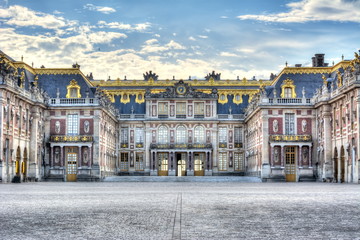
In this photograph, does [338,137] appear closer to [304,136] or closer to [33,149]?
[304,136]

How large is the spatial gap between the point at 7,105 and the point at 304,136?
91.6ft

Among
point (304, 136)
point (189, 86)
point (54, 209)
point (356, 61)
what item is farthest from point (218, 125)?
point (54, 209)

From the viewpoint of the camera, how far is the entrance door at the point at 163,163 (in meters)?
71.8

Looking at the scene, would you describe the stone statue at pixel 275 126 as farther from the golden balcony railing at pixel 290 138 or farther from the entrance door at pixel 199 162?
the entrance door at pixel 199 162

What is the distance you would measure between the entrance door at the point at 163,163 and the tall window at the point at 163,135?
1678mm

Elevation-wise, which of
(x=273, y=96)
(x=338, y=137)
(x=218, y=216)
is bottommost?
(x=218, y=216)

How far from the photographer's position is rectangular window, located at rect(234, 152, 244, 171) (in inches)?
2844

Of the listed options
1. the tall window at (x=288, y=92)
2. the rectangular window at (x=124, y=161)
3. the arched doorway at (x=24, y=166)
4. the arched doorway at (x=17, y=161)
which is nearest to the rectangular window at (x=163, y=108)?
the rectangular window at (x=124, y=161)

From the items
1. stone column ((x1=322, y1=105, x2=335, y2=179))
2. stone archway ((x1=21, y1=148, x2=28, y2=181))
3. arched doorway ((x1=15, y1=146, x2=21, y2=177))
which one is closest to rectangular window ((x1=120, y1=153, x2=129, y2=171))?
stone archway ((x1=21, y1=148, x2=28, y2=181))

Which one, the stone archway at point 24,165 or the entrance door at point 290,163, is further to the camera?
the entrance door at point 290,163

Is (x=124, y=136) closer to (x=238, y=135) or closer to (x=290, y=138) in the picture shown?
(x=238, y=135)

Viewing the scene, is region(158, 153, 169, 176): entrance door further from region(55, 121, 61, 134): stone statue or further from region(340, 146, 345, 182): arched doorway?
region(340, 146, 345, 182): arched doorway

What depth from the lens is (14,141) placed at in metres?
46.9

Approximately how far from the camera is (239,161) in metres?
72.6
